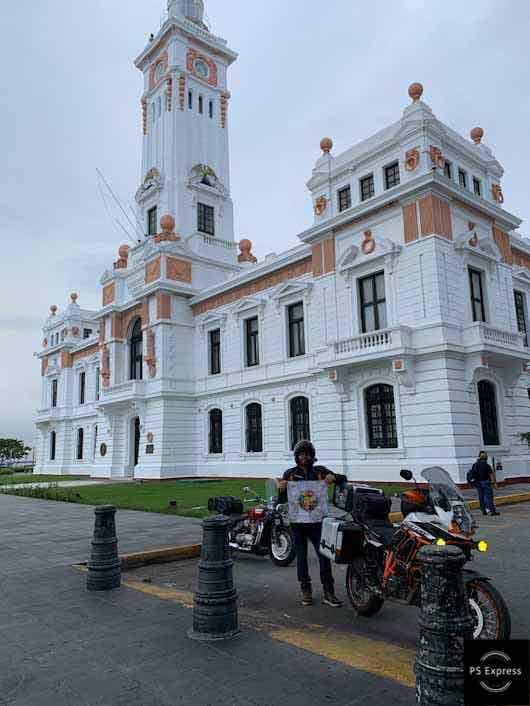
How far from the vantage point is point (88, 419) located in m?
40.7

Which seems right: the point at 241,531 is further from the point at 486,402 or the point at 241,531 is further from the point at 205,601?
the point at 486,402

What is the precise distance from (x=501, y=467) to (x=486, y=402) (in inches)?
91.7

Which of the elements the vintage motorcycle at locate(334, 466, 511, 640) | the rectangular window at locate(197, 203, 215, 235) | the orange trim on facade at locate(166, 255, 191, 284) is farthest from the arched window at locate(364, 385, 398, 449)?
the rectangular window at locate(197, 203, 215, 235)

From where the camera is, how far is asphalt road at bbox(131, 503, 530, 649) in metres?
4.87

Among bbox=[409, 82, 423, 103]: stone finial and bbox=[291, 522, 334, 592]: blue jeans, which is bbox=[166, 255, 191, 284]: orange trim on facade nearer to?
bbox=[409, 82, 423, 103]: stone finial

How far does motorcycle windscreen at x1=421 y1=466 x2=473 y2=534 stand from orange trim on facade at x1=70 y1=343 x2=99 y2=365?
124 feet

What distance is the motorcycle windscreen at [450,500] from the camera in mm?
4629

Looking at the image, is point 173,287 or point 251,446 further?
point 173,287

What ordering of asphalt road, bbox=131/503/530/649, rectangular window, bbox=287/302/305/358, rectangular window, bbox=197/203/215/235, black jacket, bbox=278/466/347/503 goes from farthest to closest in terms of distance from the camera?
1. rectangular window, bbox=197/203/215/235
2. rectangular window, bbox=287/302/305/358
3. black jacket, bbox=278/466/347/503
4. asphalt road, bbox=131/503/530/649

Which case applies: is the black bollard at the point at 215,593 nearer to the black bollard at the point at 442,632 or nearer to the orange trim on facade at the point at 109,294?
the black bollard at the point at 442,632

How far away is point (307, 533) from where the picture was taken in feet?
19.0

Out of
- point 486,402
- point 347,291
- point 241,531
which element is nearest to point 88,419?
point 347,291

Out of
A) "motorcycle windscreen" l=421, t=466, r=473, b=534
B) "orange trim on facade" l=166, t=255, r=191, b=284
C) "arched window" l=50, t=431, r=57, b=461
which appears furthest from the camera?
"arched window" l=50, t=431, r=57, b=461

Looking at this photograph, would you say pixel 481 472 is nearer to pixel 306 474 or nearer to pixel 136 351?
pixel 306 474
